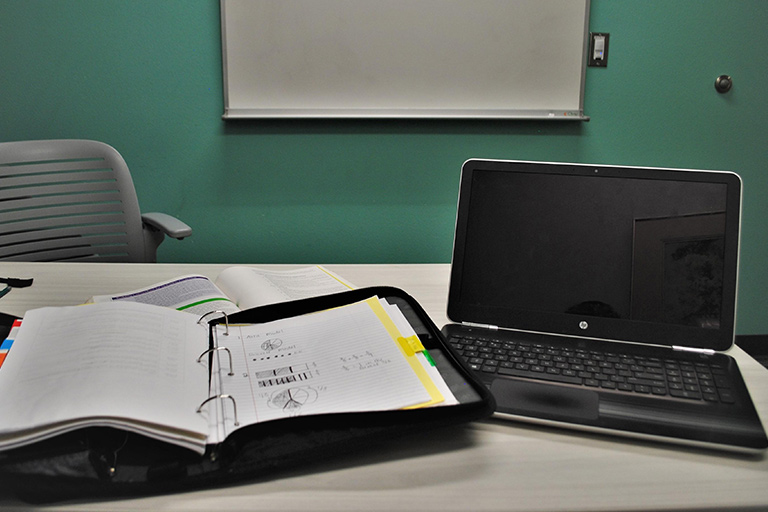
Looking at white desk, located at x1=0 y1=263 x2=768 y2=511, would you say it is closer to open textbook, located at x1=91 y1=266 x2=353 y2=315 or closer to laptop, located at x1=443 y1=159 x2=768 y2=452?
laptop, located at x1=443 y1=159 x2=768 y2=452

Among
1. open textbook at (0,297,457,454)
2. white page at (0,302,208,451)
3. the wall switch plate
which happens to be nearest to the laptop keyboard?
open textbook at (0,297,457,454)

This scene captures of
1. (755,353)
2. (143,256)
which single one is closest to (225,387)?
(143,256)

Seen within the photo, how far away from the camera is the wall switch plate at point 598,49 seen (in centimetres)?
206

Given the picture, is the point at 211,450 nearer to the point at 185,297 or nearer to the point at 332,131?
the point at 185,297

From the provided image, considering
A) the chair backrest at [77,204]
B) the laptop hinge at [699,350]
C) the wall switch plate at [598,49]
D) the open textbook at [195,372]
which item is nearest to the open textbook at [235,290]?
the open textbook at [195,372]

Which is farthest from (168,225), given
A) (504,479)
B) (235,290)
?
(504,479)

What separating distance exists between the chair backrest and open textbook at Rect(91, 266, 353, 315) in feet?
2.26

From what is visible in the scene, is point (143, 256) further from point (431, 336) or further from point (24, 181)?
point (431, 336)

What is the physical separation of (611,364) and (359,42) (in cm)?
158

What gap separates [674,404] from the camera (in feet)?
2.18

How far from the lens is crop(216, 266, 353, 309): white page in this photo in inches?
38.2

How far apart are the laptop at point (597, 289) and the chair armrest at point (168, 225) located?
854mm

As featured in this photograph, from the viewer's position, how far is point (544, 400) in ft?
2.24

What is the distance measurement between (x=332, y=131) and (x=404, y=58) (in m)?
0.36
